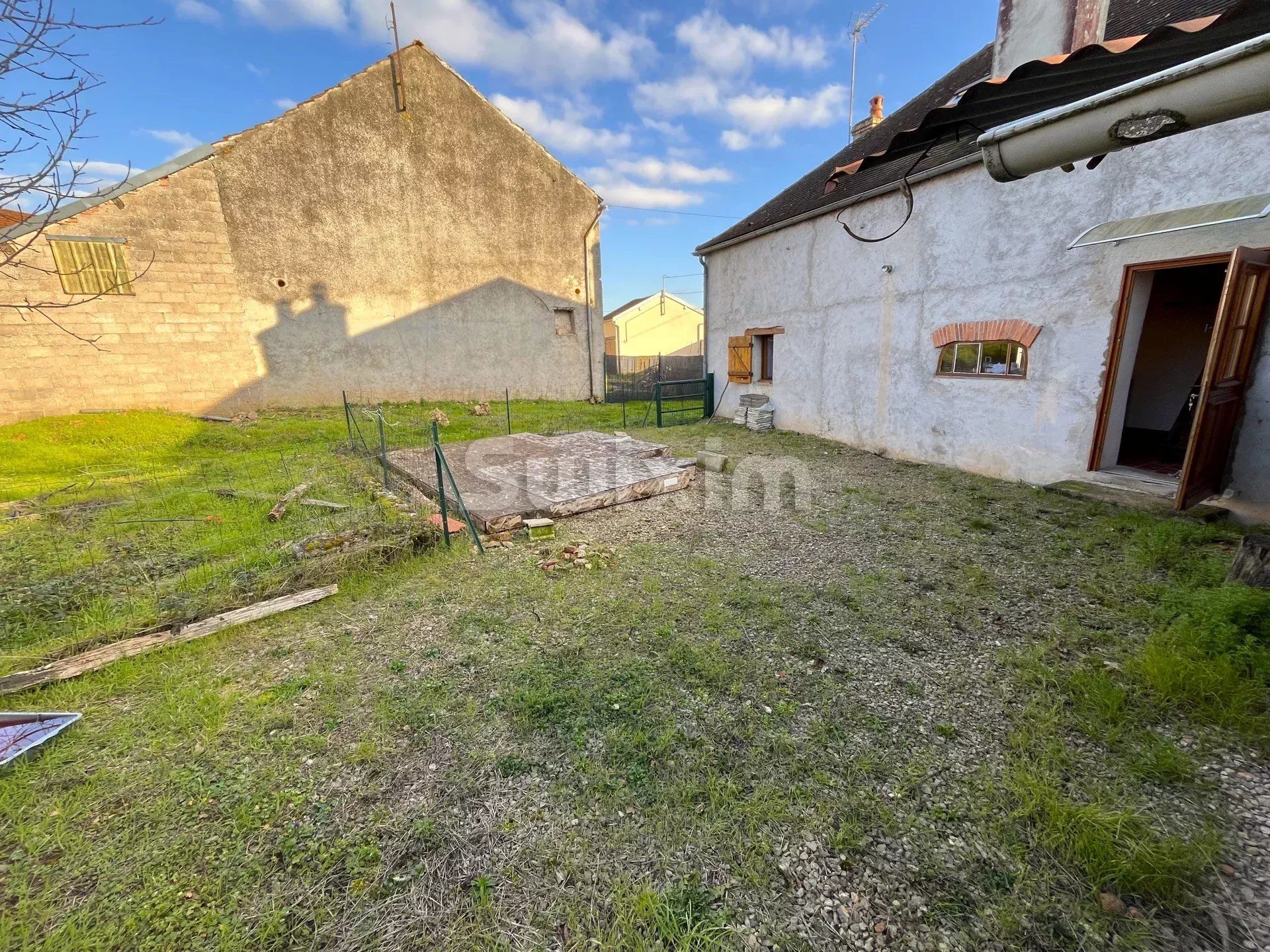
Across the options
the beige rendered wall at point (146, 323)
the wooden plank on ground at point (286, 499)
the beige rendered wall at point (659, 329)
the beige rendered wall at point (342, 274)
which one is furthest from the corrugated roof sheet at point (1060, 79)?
the beige rendered wall at point (659, 329)

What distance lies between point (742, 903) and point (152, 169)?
1636 centimetres

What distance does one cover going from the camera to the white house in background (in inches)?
165

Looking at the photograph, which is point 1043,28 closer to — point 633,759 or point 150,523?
point 633,759

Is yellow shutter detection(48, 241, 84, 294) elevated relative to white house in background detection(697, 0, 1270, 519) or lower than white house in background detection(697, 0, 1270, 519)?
elevated

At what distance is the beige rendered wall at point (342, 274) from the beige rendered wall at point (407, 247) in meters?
0.04

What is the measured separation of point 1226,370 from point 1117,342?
0.98 metres

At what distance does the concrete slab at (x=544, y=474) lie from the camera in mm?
5598

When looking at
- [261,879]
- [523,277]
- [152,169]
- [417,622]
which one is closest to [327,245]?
[152,169]

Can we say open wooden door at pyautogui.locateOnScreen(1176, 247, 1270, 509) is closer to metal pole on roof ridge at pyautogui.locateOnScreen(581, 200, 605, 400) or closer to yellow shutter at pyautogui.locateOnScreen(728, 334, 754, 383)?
yellow shutter at pyautogui.locateOnScreen(728, 334, 754, 383)

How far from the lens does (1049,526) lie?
16.6 feet

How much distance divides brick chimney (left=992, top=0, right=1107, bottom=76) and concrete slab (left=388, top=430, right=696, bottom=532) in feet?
17.2

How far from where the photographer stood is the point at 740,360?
38.1 feet

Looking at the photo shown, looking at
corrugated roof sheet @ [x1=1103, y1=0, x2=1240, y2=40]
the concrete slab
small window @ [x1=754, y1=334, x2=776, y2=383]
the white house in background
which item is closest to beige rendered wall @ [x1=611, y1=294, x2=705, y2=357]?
small window @ [x1=754, y1=334, x2=776, y2=383]

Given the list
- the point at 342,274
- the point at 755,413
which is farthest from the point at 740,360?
the point at 342,274
